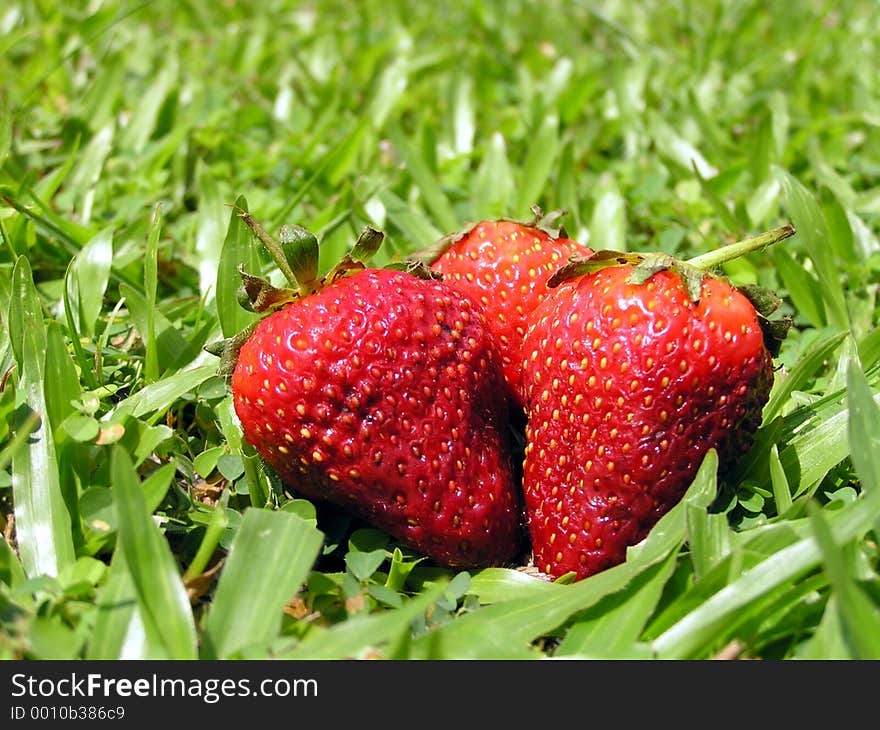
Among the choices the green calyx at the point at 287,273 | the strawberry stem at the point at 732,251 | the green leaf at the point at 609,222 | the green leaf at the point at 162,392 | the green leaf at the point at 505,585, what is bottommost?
the green leaf at the point at 505,585

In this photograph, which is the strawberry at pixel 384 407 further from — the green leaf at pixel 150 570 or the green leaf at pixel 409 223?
the green leaf at pixel 409 223

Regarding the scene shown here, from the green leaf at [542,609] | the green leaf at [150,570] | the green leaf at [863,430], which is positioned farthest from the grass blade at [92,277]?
the green leaf at [863,430]

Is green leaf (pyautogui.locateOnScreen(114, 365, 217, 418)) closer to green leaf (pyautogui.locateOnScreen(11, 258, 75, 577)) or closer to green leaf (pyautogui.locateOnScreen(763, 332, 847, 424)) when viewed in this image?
green leaf (pyautogui.locateOnScreen(11, 258, 75, 577))

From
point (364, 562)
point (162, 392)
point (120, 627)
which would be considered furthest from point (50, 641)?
point (162, 392)

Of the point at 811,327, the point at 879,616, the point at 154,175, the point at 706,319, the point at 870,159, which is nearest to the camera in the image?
the point at 879,616

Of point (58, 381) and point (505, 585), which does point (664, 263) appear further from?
point (58, 381)

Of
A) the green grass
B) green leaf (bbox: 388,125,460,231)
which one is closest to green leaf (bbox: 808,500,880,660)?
the green grass

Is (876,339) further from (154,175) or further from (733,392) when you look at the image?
(154,175)

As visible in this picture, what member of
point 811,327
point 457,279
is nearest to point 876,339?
point 811,327
